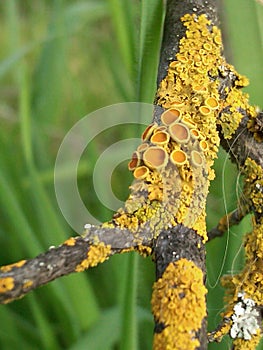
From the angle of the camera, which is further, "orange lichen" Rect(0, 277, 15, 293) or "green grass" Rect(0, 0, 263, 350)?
"green grass" Rect(0, 0, 263, 350)

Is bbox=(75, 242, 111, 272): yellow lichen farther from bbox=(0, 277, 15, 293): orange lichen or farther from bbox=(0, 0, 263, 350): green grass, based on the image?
bbox=(0, 0, 263, 350): green grass

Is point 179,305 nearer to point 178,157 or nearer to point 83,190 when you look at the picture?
point 178,157

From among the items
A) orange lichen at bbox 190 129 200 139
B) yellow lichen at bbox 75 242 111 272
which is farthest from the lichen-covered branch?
orange lichen at bbox 190 129 200 139

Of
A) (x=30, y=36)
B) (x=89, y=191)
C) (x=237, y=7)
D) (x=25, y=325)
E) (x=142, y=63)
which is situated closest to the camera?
(x=142, y=63)

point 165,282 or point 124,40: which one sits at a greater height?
point 124,40

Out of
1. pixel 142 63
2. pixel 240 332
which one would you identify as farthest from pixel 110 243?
pixel 142 63

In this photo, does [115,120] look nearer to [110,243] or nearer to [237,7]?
[237,7]

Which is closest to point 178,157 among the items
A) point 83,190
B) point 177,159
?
point 177,159
